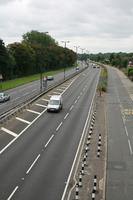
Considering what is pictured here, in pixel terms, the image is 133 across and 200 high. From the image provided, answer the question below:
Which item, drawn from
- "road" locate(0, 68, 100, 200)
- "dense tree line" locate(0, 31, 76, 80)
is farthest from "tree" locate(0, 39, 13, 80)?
"road" locate(0, 68, 100, 200)

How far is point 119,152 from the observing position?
3356cm

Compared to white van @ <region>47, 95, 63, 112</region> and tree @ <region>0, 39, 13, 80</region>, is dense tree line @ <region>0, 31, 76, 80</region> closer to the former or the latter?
tree @ <region>0, 39, 13, 80</region>

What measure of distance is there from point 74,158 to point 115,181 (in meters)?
5.61

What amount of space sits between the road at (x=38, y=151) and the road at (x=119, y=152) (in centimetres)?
281

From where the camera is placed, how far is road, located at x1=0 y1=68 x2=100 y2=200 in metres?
24.6

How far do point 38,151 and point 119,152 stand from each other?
247 inches

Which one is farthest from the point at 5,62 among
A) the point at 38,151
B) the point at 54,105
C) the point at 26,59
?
the point at 38,151

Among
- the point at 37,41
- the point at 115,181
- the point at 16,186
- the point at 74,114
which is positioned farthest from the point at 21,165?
the point at 37,41

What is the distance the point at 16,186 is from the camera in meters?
24.8

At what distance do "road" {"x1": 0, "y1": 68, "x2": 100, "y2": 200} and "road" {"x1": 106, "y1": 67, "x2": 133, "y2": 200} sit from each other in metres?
2.81

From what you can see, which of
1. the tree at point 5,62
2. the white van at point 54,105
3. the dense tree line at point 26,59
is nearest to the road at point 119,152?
the white van at point 54,105

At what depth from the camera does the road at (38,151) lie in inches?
970

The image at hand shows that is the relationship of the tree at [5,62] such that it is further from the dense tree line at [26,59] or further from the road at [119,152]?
the road at [119,152]

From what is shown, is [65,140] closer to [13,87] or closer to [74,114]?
[74,114]
